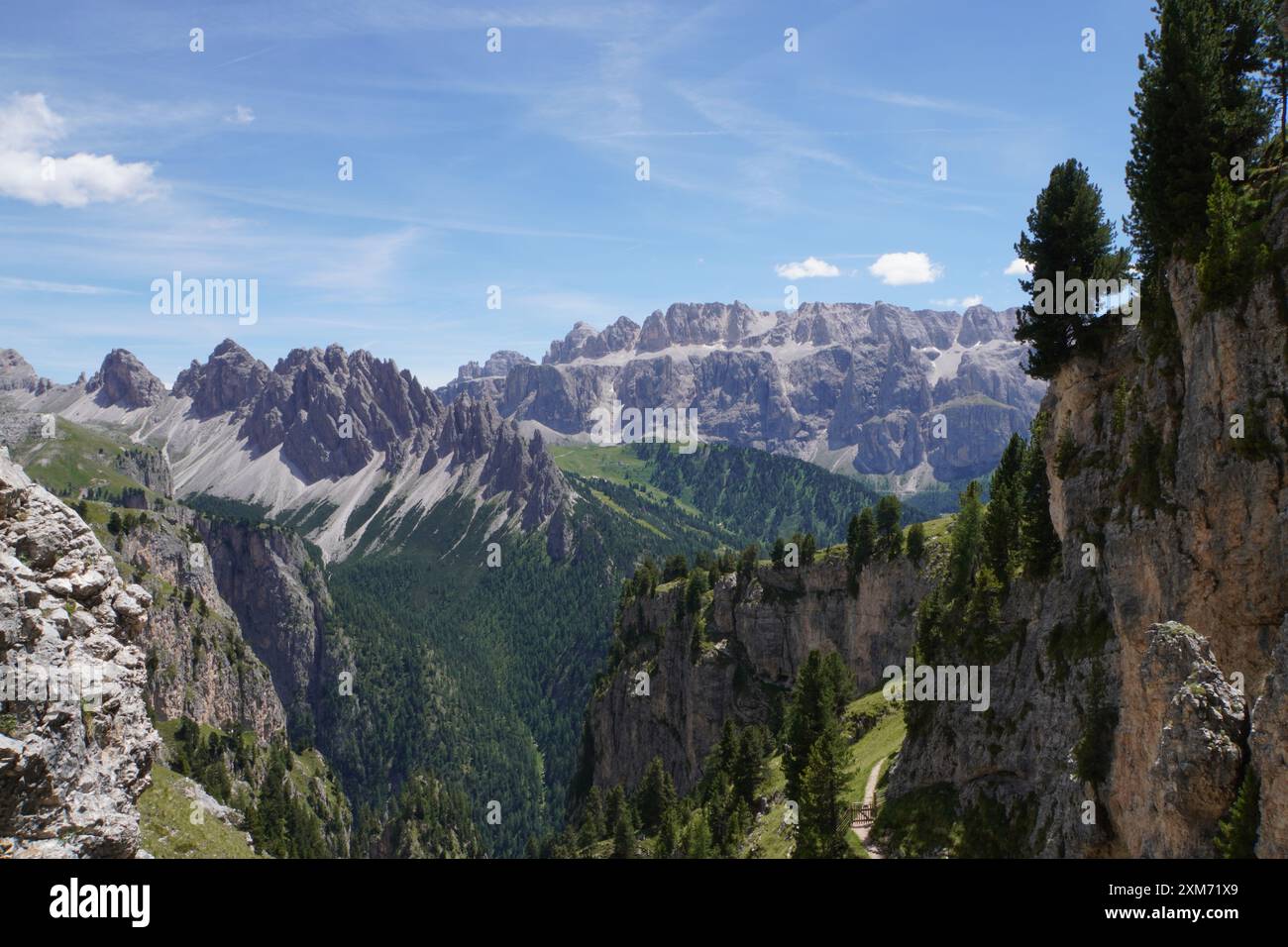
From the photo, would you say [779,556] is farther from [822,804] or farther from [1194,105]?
[1194,105]

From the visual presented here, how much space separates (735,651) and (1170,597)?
10026 centimetres

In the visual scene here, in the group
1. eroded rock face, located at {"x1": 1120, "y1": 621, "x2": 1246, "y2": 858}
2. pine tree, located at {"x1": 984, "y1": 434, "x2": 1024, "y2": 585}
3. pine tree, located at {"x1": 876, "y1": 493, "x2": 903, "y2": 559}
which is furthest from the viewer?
pine tree, located at {"x1": 876, "y1": 493, "x2": 903, "y2": 559}

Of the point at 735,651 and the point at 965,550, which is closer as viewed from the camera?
the point at 965,550

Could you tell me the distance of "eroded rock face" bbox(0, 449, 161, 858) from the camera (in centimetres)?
2789

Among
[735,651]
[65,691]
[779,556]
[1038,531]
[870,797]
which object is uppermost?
[1038,531]

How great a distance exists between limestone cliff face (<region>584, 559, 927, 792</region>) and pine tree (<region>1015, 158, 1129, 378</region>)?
5618 centimetres

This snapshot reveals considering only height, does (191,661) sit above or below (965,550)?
below

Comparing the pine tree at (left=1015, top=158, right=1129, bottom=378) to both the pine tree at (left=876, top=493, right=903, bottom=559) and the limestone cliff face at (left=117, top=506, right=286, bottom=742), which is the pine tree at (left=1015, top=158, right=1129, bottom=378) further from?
the limestone cliff face at (left=117, top=506, right=286, bottom=742)

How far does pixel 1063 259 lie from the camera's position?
51938mm

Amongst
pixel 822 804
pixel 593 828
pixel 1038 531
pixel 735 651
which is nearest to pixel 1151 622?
pixel 1038 531

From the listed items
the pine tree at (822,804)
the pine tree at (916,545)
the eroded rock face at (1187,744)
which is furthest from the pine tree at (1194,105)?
the pine tree at (916,545)

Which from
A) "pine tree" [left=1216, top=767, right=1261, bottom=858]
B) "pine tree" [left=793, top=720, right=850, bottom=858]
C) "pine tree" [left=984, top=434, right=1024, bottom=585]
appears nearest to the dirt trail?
"pine tree" [left=793, top=720, right=850, bottom=858]
